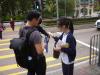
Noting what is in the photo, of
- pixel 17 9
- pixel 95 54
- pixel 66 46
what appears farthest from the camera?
pixel 17 9

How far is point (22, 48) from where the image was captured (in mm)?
5648

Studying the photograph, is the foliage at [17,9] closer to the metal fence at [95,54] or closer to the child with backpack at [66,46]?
the metal fence at [95,54]

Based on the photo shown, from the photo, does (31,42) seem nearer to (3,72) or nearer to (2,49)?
(3,72)

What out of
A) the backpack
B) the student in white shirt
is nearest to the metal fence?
the student in white shirt

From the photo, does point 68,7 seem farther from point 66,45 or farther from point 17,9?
point 66,45

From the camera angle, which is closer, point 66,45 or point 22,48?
point 22,48

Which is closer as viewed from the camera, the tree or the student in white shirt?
the student in white shirt

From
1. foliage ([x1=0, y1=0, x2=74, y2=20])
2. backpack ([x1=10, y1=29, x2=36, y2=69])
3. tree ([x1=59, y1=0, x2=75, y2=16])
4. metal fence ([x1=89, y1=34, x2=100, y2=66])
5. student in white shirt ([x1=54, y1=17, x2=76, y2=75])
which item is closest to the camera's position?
backpack ([x1=10, y1=29, x2=36, y2=69])

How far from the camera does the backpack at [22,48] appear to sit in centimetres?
564

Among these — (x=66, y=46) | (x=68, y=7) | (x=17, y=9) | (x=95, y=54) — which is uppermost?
(x=66, y=46)

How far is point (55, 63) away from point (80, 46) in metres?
5.24

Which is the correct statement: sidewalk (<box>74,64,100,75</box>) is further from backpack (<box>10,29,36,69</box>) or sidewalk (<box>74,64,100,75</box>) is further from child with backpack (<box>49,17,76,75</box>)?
backpack (<box>10,29,36,69</box>)

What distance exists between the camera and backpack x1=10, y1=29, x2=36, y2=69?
564 centimetres

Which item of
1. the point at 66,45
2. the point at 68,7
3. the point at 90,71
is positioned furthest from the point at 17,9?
the point at 66,45
